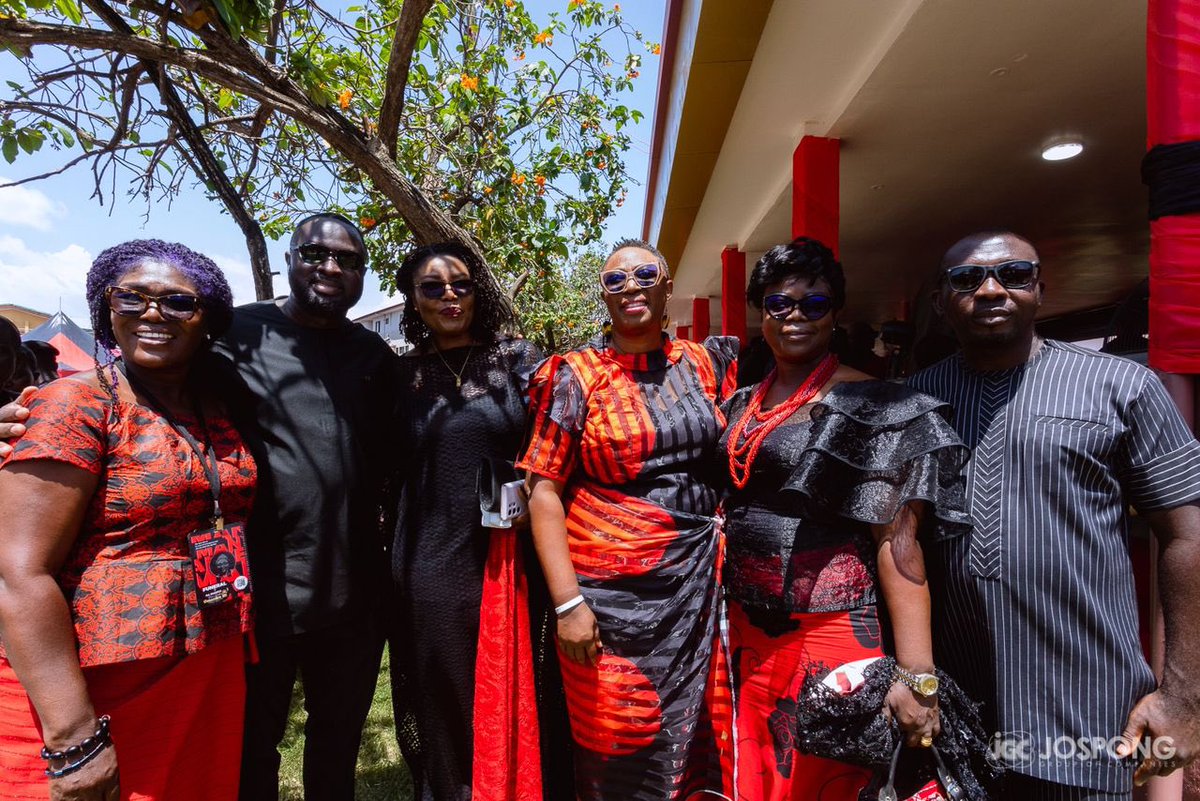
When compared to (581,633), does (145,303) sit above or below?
above

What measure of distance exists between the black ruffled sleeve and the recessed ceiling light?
289cm

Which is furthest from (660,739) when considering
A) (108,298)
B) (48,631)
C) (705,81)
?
(705,81)

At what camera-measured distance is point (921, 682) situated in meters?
1.38

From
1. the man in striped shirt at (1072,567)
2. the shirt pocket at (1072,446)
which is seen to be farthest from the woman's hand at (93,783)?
the shirt pocket at (1072,446)

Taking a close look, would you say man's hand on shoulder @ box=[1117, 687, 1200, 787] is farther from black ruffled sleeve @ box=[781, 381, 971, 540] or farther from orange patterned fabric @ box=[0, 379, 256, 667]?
orange patterned fabric @ box=[0, 379, 256, 667]

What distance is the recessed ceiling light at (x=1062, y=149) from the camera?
132 inches

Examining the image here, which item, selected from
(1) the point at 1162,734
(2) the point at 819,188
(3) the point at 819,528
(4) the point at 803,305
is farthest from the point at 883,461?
(2) the point at 819,188

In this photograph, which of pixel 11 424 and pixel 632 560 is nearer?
pixel 11 424

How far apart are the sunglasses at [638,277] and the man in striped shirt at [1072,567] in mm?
883

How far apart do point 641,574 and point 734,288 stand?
203 inches

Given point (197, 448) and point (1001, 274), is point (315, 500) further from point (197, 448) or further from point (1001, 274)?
point (1001, 274)

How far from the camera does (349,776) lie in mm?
2143

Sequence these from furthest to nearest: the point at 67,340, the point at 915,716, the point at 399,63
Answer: the point at 67,340 → the point at 399,63 → the point at 915,716

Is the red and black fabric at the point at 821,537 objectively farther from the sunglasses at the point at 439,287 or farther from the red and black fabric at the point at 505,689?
the sunglasses at the point at 439,287
